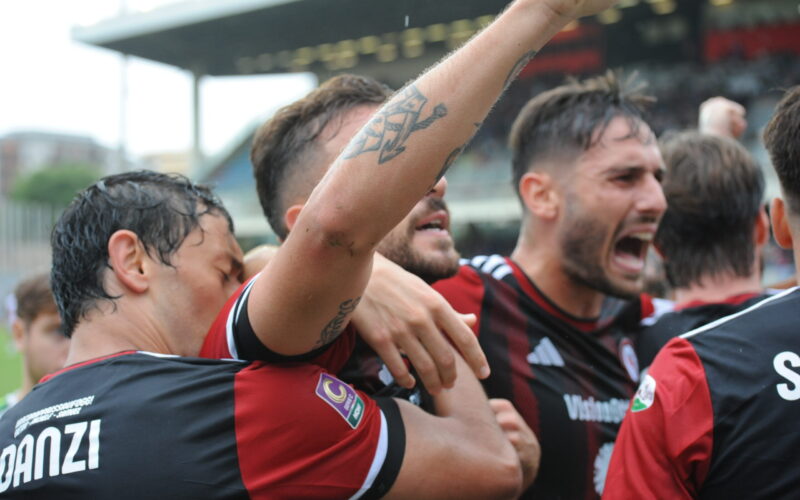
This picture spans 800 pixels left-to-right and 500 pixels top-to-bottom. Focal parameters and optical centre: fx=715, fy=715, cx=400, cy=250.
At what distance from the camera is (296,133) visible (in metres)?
2.29

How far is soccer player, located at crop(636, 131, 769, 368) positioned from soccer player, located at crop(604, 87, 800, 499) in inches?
40.4

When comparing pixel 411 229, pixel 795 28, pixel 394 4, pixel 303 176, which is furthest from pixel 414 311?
pixel 795 28

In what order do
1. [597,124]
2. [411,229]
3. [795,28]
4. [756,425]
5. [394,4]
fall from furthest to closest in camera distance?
[795,28] < [394,4] < [597,124] < [411,229] < [756,425]

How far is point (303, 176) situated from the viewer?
2.22 meters

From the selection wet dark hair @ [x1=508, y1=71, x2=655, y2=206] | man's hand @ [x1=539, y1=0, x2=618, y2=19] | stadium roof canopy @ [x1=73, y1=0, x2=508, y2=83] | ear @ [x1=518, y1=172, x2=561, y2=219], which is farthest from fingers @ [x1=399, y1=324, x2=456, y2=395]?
stadium roof canopy @ [x1=73, y1=0, x2=508, y2=83]

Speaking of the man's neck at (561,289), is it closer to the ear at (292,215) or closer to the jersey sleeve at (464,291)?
the jersey sleeve at (464,291)

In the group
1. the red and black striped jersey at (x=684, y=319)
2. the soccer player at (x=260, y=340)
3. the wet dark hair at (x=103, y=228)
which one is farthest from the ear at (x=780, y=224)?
the wet dark hair at (x=103, y=228)

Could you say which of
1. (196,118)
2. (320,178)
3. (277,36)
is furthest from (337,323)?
(196,118)

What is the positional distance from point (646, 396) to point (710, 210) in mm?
1371

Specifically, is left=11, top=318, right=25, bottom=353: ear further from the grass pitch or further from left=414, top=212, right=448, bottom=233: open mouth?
the grass pitch

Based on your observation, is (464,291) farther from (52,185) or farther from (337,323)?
(52,185)

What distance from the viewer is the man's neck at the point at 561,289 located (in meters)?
2.73

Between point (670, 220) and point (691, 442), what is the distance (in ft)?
5.16

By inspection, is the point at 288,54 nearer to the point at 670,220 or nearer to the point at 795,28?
the point at 795,28
